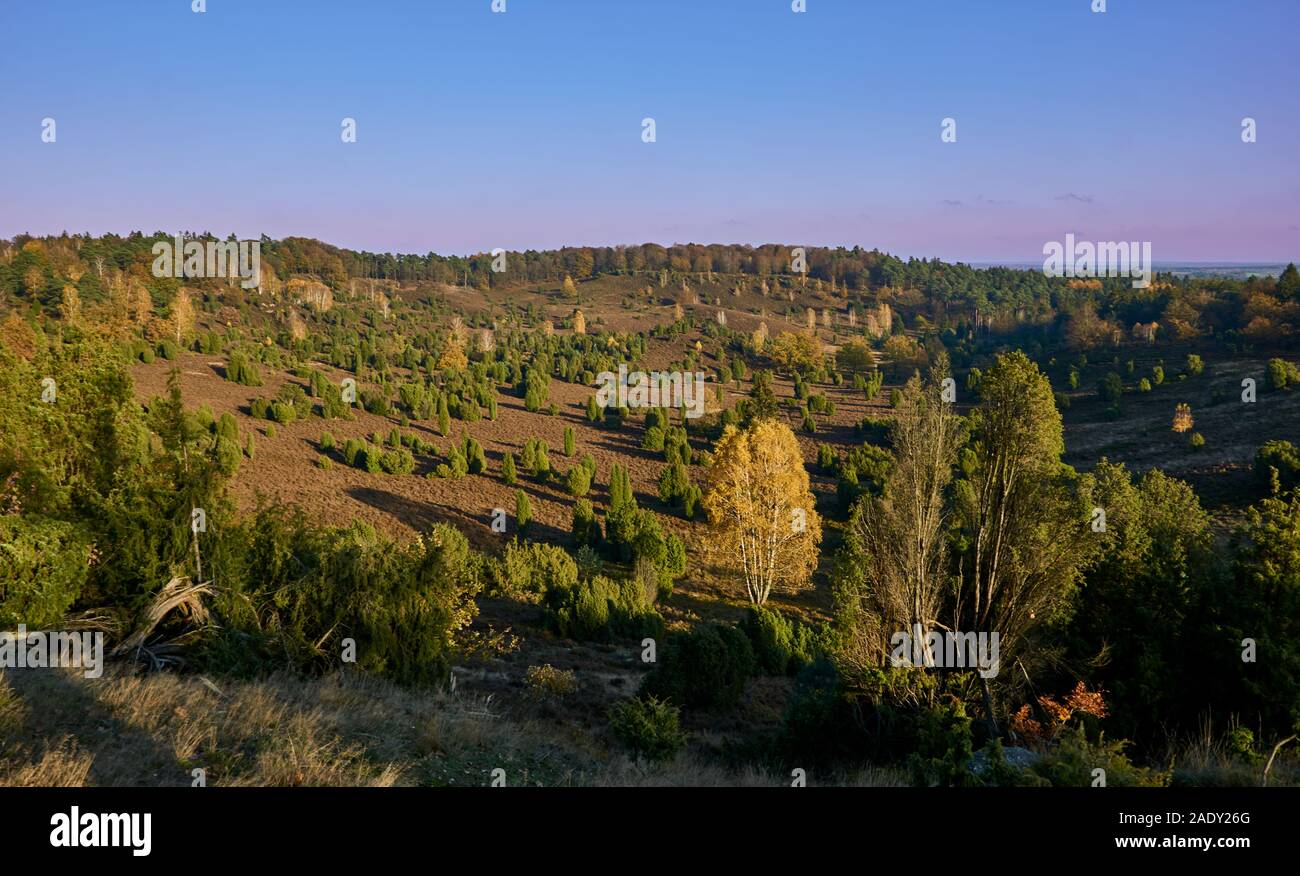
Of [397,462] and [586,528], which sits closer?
[586,528]

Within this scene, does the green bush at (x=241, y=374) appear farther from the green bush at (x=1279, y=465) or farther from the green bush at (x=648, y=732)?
the green bush at (x=1279, y=465)

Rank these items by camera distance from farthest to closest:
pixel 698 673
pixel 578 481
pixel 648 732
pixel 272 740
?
pixel 578 481 → pixel 698 673 → pixel 648 732 → pixel 272 740

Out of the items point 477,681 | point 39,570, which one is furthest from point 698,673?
point 39,570

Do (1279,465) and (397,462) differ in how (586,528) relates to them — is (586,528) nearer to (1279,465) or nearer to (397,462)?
(397,462)

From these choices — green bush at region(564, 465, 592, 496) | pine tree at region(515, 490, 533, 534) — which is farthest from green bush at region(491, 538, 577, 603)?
green bush at region(564, 465, 592, 496)

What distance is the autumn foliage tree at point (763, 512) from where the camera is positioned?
28.6 m

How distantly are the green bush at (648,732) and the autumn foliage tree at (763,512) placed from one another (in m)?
18.1

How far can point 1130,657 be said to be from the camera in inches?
535

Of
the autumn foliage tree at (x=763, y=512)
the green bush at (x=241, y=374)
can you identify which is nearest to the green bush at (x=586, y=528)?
the autumn foliage tree at (x=763, y=512)

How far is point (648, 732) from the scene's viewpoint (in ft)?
34.0

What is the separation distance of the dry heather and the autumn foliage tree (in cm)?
1883

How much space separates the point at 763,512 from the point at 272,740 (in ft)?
76.9

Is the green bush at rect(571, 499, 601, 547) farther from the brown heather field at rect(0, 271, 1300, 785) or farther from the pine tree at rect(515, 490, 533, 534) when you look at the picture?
the pine tree at rect(515, 490, 533, 534)
